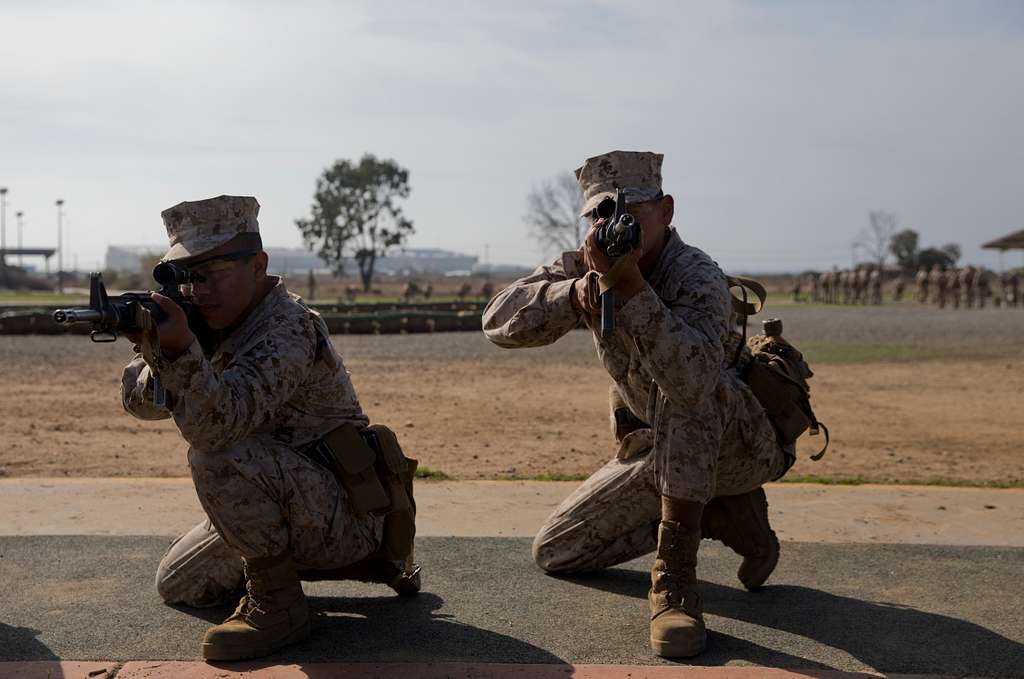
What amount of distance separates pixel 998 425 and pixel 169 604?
8.25m

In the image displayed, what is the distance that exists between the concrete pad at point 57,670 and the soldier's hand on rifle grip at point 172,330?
0.99 m

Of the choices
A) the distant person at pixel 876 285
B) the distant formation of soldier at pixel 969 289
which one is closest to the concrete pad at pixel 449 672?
the distant formation of soldier at pixel 969 289

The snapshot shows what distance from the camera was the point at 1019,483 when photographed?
702cm

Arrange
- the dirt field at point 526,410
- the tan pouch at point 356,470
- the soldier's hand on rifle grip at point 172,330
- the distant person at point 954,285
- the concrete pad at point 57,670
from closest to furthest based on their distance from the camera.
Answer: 1. the soldier's hand on rifle grip at point 172,330
2. the concrete pad at point 57,670
3. the tan pouch at point 356,470
4. the dirt field at point 526,410
5. the distant person at point 954,285

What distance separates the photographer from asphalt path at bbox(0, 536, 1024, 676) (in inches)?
150

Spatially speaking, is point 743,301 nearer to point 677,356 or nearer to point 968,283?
point 677,356

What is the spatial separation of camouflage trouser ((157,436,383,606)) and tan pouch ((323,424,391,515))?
0.17 ft

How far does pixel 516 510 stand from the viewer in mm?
5961

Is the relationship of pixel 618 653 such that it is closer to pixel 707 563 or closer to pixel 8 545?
pixel 707 563

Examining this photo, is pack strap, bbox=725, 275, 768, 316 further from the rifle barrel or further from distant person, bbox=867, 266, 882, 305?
distant person, bbox=867, 266, 882, 305

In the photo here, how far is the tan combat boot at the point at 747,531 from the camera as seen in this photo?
4551 mm

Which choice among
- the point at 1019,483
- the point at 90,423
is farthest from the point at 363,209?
the point at 1019,483

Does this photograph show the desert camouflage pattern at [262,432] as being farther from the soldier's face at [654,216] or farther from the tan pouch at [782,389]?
the tan pouch at [782,389]

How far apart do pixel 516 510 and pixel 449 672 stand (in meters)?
2.37
